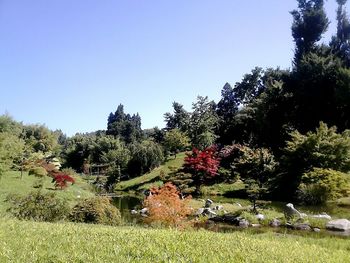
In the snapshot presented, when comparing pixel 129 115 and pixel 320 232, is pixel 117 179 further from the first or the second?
pixel 129 115

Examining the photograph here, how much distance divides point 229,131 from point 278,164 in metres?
15.3

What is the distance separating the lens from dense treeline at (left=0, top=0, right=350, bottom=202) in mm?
23344

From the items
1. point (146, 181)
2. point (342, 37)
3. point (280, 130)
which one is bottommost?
point (146, 181)

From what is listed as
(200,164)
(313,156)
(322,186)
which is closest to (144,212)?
(200,164)

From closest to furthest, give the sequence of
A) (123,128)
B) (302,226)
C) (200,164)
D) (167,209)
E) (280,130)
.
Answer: (167,209), (302,226), (200,164), (280,130), (123,128)

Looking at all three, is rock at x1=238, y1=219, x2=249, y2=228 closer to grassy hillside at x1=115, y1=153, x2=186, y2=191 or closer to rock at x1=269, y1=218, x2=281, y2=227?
rock at x1=269, y1=218, x2=281, y2=227

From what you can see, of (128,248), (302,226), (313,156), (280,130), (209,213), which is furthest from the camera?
(280,130)

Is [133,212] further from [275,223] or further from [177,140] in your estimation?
[177,140]

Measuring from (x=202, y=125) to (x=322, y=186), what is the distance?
63.9 feet

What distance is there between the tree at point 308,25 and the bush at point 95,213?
89.1ft

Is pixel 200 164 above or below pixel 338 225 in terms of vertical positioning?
above

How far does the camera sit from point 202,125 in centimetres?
3950

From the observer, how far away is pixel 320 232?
14305 mm

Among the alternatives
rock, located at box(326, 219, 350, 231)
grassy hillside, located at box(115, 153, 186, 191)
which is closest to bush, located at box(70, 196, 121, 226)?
rock, located at box(326, 219, 350, 231)
